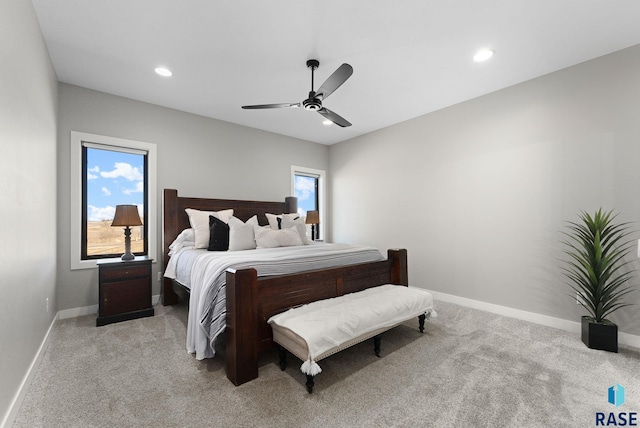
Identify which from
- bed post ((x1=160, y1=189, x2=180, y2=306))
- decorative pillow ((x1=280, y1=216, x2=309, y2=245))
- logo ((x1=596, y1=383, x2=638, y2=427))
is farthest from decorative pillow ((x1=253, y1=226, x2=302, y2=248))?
logo ((x1=596, y1=383, x2=638, y2=427))

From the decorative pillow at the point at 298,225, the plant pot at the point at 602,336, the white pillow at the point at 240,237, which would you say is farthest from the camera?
the decorative pillow at the point at 298,225

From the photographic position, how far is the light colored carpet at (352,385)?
165 cm

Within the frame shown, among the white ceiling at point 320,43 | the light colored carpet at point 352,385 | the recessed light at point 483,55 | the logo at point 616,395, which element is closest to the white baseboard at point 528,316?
the light colored carpet at point 352,385

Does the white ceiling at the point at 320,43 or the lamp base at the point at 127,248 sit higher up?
the white ceiling at the point at 320,43

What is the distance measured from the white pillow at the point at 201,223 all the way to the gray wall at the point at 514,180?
2870 millimetres

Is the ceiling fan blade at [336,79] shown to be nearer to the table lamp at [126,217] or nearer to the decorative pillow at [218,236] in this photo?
the decorative pillow at [218,236]

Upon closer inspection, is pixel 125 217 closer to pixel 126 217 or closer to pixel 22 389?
pixel 126 217

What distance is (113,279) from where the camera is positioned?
10.4ft

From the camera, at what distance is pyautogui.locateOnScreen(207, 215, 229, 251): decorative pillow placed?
3467 millimetres

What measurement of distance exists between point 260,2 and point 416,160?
10.3 feet

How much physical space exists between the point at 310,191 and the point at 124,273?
3651 mm

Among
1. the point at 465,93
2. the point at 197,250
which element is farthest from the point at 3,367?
the point at 465,93

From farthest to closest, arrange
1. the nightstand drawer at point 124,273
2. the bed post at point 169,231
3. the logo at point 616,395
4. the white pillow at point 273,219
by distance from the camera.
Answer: the white pillow at point 273,219 < the bed post at point 169,231 < the nightstand drawer at point 124,273 < the logo at point 616,395

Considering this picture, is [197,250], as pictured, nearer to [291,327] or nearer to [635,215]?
[291,327]
